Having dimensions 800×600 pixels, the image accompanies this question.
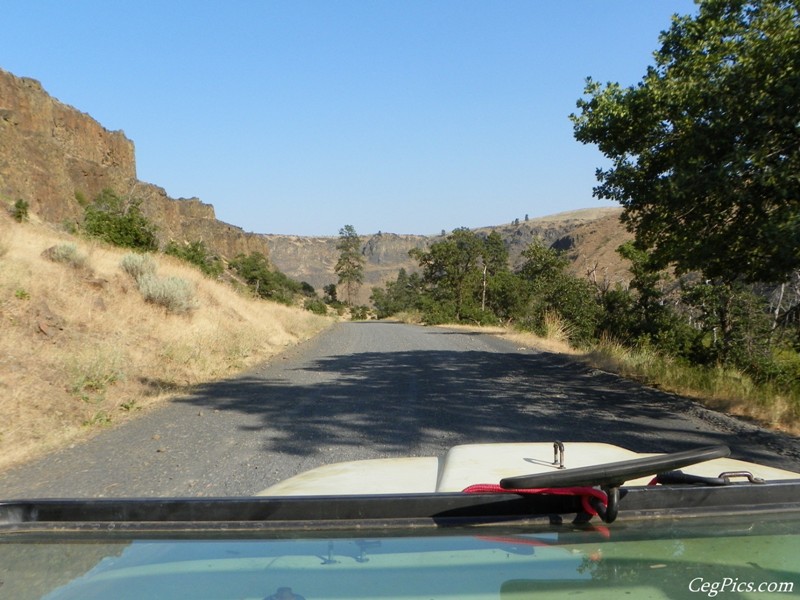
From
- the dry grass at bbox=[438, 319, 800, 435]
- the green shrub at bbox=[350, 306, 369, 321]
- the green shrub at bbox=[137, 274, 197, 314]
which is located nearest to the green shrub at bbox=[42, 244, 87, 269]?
the green shrub at bbox=[137, 274, 197, 314]

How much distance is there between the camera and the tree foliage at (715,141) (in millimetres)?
8219

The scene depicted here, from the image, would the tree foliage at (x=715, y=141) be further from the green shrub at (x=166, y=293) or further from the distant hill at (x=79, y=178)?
the distant hill at (x=79, y=178)

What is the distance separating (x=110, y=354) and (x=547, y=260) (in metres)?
25.4

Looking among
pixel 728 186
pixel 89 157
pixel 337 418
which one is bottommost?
pixel 337 418

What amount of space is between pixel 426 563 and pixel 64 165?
64.5 metres

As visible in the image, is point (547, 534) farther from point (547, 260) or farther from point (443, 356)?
point (547, 260)

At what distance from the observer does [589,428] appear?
8.15 meters

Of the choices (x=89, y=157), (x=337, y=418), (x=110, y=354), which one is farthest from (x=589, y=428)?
(x=89, y=157)

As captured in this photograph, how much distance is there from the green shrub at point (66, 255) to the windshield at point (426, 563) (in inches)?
651

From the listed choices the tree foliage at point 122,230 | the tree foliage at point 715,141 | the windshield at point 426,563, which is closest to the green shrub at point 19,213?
the tree foliage at point 122,230

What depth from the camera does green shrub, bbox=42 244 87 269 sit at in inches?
668

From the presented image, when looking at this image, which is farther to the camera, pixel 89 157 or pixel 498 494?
pixel 89 157

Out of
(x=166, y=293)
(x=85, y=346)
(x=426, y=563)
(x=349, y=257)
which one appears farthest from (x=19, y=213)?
(x=349, y=257)

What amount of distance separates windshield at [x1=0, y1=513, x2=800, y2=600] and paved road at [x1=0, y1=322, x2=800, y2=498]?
11.7ft
